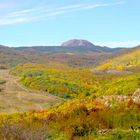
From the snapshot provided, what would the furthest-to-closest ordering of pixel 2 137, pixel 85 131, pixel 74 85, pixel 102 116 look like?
pixel 74 85
pixel 102 116
pixel 85 131
pixel 2 137

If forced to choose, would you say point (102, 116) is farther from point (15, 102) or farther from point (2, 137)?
point (15, 102)

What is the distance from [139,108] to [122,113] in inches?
115

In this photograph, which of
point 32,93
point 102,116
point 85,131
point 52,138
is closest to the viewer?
point 52,138

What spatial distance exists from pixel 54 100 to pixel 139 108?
382 ft

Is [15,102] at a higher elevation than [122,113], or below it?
below

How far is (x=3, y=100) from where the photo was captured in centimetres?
14162

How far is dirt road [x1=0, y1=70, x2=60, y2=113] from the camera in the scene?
420 feet

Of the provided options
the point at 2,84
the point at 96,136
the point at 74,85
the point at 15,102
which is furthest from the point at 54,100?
the point at 96,136

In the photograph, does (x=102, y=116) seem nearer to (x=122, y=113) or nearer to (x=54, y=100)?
(x=122, y=113)

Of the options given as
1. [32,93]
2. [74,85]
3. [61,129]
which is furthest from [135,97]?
[74,85]

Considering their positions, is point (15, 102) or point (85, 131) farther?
point (15, 102)

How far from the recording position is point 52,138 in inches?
859

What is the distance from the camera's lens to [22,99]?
14850 centimetres

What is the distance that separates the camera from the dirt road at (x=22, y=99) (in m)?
128
